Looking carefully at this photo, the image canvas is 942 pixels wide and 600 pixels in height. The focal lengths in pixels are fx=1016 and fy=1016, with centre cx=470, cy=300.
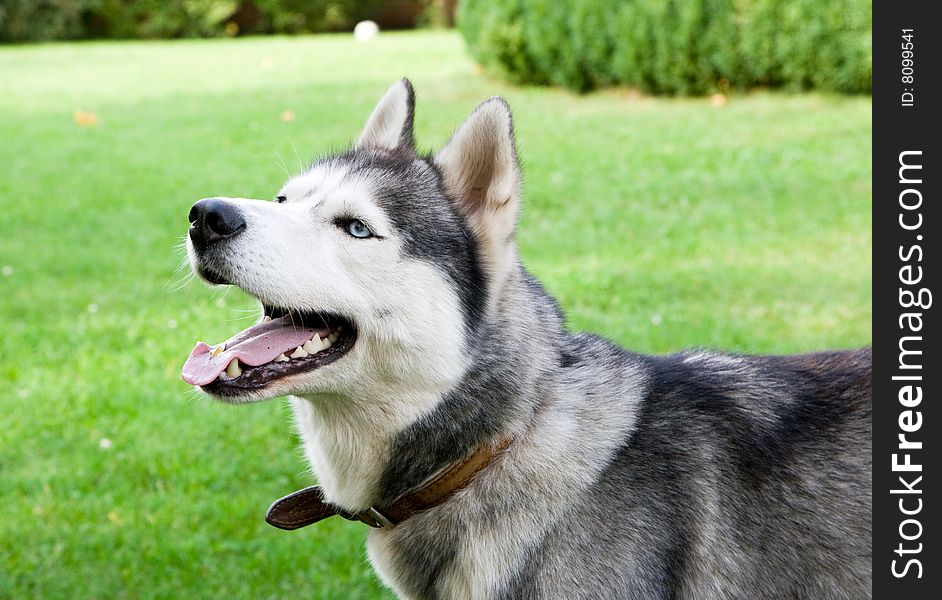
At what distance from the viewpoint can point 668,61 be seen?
1295 centimetres

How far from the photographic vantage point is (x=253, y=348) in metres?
2.91

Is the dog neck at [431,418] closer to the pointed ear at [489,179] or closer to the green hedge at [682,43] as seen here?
the pointed ear at [489,179]

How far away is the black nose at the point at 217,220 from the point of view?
9.00ft

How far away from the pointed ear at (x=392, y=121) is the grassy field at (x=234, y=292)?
2.21 feet

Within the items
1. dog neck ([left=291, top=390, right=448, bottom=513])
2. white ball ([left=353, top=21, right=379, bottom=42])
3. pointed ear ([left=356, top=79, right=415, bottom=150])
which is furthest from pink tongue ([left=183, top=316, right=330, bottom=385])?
white ball ([left=353, top=21, right=379, bottom=42])

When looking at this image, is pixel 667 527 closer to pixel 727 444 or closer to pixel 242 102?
pixel 727 444

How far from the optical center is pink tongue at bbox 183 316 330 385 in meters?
2.85

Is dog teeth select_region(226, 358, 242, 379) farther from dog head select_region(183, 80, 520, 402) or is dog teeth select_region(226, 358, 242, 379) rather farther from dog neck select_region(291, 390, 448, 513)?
dog neck select_region(291, 390, 448, 513)

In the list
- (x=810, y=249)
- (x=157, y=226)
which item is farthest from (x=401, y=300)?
(x=157, y=226)

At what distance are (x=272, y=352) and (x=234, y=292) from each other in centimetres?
463

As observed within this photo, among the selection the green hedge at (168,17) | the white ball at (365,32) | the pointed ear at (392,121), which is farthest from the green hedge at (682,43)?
the green hedge at (168,17)

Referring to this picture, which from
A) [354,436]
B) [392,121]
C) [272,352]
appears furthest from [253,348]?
[392,121]

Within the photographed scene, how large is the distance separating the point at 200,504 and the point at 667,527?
251 cm

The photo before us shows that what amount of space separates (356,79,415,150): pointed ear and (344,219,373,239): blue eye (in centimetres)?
54
